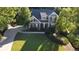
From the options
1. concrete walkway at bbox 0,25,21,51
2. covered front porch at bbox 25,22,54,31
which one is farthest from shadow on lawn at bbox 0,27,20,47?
covered front porch at bbox 25,22,54,31

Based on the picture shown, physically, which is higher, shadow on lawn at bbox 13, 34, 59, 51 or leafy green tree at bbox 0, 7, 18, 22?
leafy green tree at bbox 0, 7, 18, 22

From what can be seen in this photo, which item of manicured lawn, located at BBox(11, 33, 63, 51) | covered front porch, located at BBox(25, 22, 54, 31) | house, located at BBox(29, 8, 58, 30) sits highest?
house, located at BBox(29, 8, 58, 30)

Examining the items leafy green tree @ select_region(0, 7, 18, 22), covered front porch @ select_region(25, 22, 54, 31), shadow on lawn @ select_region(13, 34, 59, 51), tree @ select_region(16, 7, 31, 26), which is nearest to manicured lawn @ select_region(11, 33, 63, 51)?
shadow on lawn @ select_region(13, 34, 59, 51)

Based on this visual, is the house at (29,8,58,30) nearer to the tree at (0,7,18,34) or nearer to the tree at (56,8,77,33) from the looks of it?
the tree at (56,8,77,33)

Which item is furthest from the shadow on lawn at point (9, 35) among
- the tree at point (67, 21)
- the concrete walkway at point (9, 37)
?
the tree at point (67, 21)

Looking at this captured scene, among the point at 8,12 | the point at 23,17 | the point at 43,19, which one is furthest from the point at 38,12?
the point at 8,12

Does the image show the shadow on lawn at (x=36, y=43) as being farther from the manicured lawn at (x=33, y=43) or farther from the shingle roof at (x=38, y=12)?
the shingle roof at (x=38, y=12)
